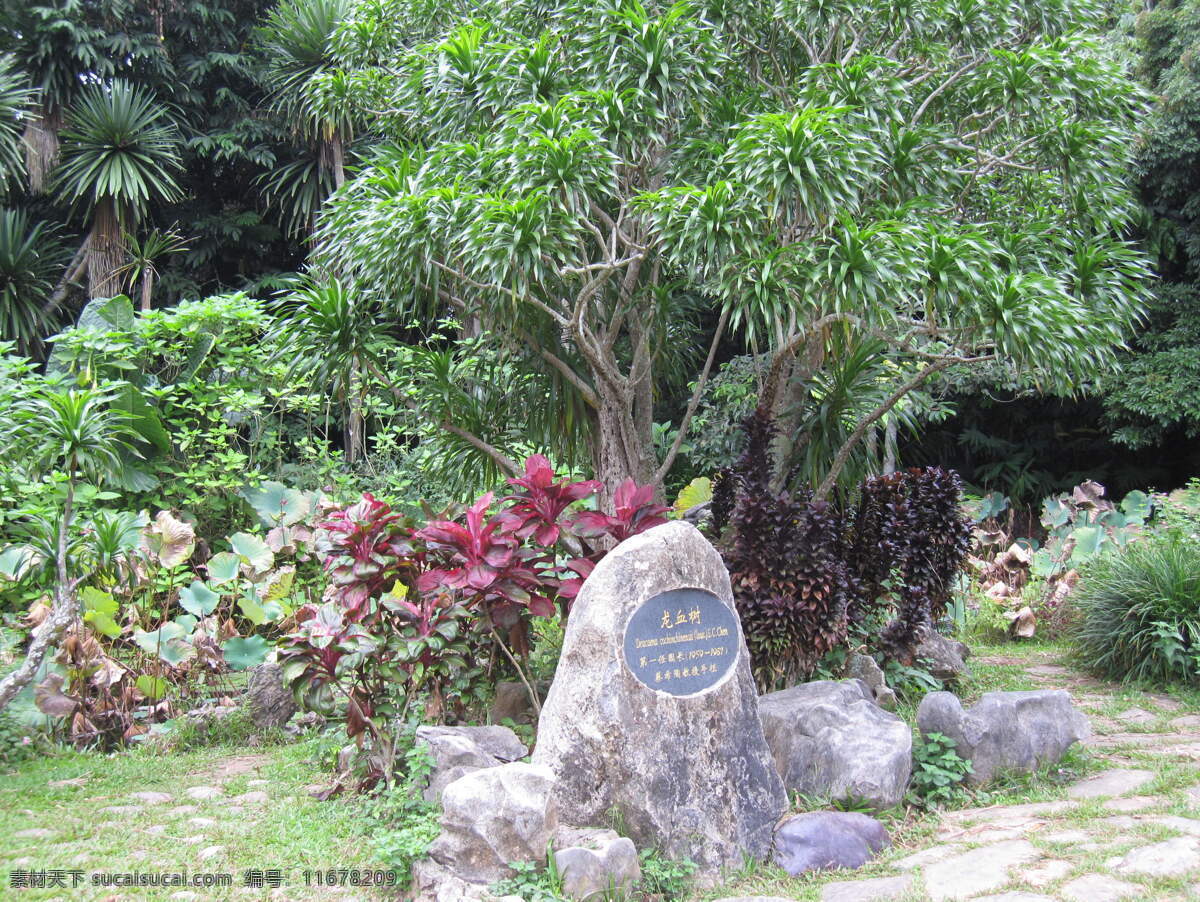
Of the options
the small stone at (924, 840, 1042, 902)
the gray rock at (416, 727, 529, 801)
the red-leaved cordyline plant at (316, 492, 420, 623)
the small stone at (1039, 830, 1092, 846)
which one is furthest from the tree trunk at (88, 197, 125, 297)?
the small stone at (1039, 830, 1092, 846)

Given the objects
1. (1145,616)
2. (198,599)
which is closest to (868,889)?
(1145,616)

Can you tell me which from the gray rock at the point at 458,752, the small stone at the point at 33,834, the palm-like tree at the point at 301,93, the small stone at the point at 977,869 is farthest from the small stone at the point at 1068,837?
the palm-like tree at the point at 301,93

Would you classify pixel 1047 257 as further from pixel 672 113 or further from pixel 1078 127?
pixel 672 113

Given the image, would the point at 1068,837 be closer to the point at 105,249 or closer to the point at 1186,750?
the point at 1186,750

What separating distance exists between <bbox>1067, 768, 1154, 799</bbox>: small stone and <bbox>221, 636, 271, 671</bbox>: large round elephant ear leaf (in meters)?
4.54

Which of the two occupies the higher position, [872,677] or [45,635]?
[45,635]

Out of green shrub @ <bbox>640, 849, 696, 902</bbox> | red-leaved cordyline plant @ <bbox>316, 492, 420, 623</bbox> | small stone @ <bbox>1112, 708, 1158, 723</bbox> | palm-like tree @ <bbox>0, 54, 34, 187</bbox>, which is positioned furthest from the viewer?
palm-like tree @ <bbox>0, 54, 34, 187</bbox>

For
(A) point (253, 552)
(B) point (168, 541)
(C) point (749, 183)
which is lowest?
(A) point (253, 552)

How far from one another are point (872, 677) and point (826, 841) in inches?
71.4

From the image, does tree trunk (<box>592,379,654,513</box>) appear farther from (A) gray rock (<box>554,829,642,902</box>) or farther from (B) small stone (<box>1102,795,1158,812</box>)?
(B) small stone (<box>1102,795,1158,812</box>)

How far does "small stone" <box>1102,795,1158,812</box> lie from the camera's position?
3.77 m

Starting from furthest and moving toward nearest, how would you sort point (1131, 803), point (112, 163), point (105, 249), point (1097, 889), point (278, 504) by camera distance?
point (105, 249)
point (112, 163)
point (278, 504)
point (1131, 803)
point (1097, 889)

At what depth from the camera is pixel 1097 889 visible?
10.0 ft

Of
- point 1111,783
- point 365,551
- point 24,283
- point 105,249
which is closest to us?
point 1111,783
